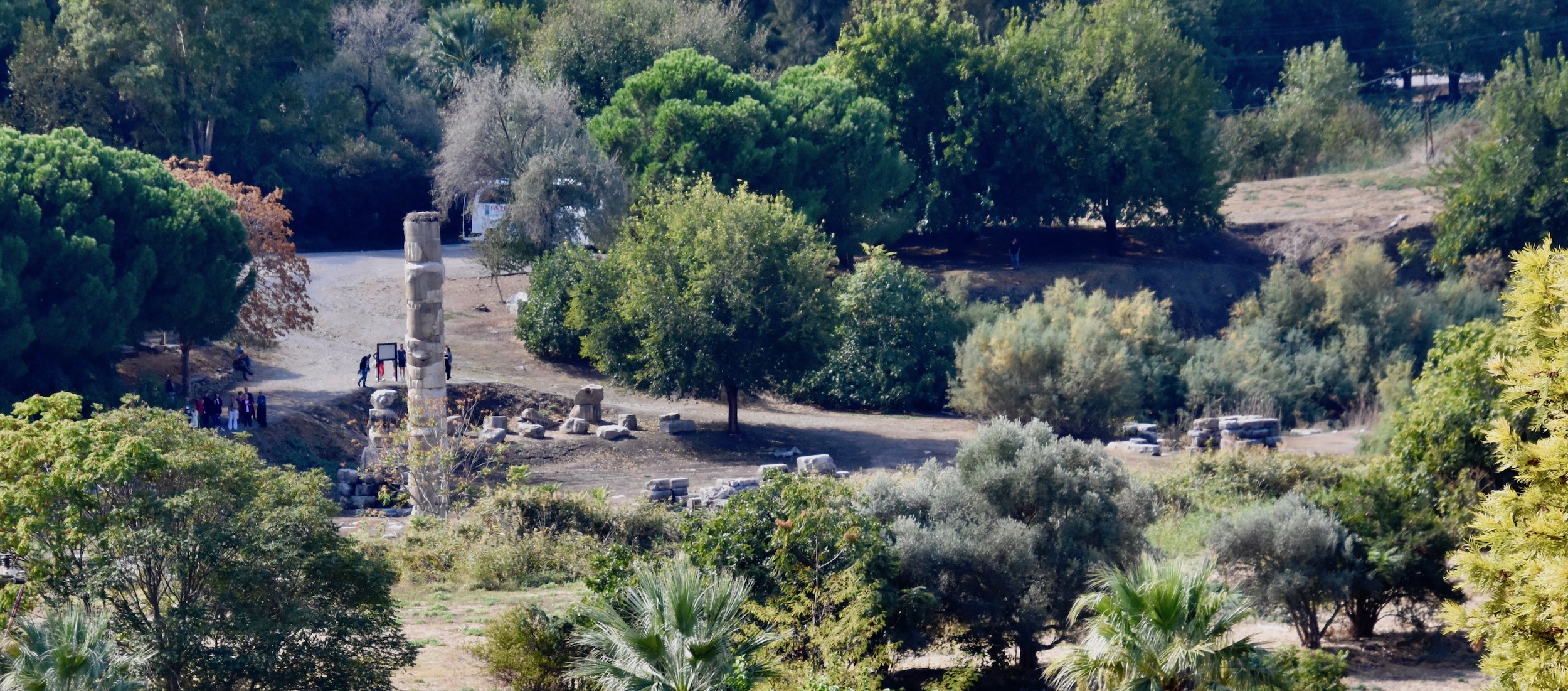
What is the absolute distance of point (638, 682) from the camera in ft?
34.0

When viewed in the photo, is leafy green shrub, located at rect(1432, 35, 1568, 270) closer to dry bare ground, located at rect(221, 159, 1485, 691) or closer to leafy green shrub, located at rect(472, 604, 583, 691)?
dry bare ground, located at rect(221, 159, 1485, 691)

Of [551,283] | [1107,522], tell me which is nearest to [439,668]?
[1107,522]

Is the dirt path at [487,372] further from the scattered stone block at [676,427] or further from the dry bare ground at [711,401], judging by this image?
the scattered stone block at [676,427]

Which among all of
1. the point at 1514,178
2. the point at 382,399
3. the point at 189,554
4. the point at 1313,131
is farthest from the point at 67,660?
the point at 1313,131

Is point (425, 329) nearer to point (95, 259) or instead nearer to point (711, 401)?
point (95, 259)

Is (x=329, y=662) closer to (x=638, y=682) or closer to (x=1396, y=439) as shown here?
(x=638, y=682)

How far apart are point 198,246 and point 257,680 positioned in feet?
67.7

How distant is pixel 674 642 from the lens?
410 inches

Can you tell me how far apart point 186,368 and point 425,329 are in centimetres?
881

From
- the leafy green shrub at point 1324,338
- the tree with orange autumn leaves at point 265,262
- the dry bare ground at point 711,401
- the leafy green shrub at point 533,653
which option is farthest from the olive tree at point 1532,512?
the tree with orange autumn leaves at point 265,262

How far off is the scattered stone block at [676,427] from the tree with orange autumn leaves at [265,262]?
28.3 feet

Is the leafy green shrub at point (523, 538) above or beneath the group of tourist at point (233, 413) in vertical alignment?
beneath

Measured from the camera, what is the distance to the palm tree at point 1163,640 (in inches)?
439

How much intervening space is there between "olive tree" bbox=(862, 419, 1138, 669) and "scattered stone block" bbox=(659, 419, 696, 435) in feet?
51.5
